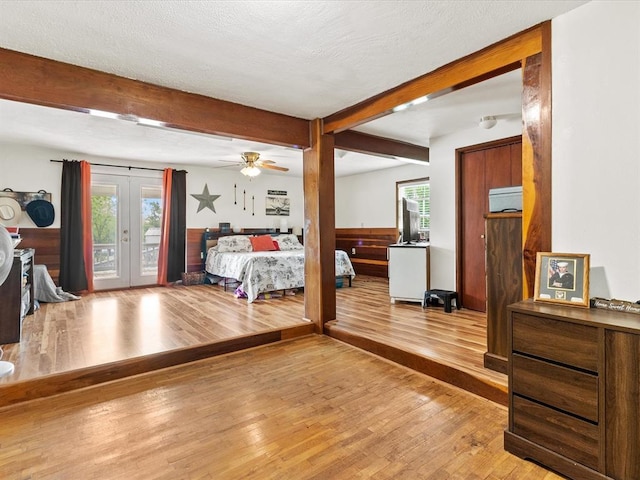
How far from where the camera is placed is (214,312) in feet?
14.7

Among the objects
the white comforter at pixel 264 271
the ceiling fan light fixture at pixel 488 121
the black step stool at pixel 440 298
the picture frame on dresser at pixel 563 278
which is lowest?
the black step stool at pixel 440 298

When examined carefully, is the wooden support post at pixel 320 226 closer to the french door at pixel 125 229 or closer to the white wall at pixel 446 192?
Answer: the white wall at pixel 446 192

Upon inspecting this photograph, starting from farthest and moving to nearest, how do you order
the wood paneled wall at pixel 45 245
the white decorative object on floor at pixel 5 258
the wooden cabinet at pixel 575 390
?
the wood paneled wall at pixel 45 245, the white decorative object on floor at pixel 5 258, the wooden cabinet at pixel 575 390

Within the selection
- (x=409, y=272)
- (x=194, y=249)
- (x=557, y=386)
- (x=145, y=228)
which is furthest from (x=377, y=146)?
(x=145, y=228)

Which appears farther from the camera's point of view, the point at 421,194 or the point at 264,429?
the point at 421,194

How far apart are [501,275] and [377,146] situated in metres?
2.44

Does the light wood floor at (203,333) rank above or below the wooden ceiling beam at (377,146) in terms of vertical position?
below

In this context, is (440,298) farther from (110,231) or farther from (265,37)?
(110,231)

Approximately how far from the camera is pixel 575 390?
1536 millimetres

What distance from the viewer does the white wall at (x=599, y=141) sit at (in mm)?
1681

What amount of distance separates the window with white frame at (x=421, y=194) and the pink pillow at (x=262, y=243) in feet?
8.58

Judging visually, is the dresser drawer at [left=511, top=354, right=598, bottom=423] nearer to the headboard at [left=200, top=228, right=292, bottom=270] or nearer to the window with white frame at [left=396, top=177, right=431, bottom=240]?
the window with white frame at [left=396, top=177, right=431, bottom=240]

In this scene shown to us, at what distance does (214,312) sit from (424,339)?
8.65 feet

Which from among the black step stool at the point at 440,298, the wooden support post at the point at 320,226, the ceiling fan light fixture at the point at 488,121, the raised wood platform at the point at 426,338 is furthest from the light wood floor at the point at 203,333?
the ceiling fan light fixture at the point at 488,121
